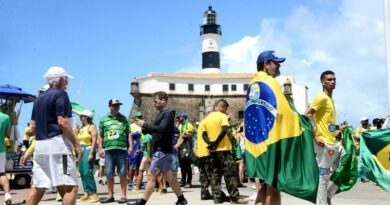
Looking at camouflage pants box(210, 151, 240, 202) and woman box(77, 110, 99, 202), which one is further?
woman box(77, 110, 99, 202)

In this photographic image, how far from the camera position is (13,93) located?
18.8 m

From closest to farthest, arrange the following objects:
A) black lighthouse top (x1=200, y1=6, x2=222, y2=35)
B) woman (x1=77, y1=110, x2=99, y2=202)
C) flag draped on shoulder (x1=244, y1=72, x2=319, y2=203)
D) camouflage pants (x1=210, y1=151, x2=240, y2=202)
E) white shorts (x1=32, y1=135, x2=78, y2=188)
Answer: flag draped on shoulder (x1=244, y1=72, x2=319, y2=203) < white shorts (x1=32, y1=135, x2=78, y2=188) < camouflage pants (x1=210, y1=151, x2=240, y2=202) < woman (x1=77, y1=110, x2=99, y2=202) < black lighthouse top (x1=200, y1=6, x2=222, y2=35)

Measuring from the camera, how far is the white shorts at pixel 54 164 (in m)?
5.88

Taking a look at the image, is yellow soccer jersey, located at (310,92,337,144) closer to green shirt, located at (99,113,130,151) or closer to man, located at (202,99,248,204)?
man, located at (202,99,248,204)

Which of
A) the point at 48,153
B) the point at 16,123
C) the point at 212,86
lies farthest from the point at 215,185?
the point at 212,86

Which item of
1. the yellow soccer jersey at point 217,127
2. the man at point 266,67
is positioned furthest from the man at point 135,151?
the man at point 266,67

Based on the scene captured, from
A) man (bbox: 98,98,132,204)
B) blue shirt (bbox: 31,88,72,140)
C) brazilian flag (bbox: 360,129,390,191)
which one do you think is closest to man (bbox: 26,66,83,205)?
blue shirt (bbox: 31,88,72,140)

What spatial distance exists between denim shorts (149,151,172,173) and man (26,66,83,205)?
7.87 feet

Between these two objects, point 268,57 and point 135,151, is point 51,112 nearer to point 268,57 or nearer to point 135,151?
point 268,57

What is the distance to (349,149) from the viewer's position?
7461mm

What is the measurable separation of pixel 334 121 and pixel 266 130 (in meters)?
2.40

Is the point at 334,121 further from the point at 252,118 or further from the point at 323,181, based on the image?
the point at 252,118

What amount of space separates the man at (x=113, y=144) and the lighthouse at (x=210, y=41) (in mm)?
89741

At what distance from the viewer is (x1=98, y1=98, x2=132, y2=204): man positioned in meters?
9.88
